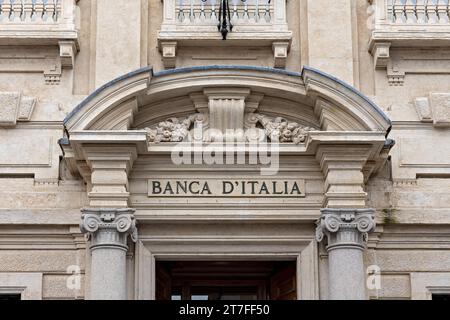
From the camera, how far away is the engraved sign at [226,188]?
2031 cm

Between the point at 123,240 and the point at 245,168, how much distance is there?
217 centimetres

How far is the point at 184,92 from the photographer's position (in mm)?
20453

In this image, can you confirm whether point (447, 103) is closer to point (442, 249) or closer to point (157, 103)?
point (442, 249)

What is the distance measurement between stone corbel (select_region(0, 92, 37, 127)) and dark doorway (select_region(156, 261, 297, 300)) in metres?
3.17

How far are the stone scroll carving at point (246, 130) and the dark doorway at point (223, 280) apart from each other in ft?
6.81

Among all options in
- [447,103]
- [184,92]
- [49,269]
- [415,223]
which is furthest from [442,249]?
[49,269]

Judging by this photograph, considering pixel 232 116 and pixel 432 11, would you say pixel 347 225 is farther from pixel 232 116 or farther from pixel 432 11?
pixel 432 11

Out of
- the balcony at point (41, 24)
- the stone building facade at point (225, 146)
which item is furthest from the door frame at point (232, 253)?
the balcony at point (41, 24)

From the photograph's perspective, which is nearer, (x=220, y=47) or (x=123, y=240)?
(x=123, y=240)

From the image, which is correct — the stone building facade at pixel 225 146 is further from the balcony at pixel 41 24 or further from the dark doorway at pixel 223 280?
the dark doorway at pixel 223 280

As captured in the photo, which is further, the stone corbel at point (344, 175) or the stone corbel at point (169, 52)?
the stone corbel at point (169, 52)

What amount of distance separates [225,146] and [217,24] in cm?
221

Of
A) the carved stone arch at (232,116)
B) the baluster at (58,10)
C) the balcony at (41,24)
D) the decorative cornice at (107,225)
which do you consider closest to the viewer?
the decorative cornice at (107,225)

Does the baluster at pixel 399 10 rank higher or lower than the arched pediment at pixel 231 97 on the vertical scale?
higher
